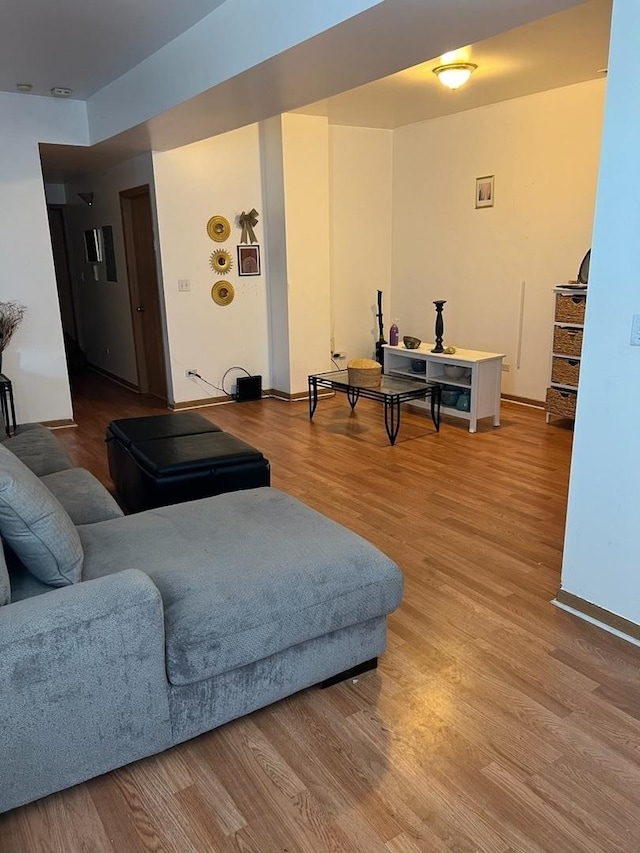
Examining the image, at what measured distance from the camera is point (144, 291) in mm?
6352

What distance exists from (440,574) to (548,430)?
8.87 ft

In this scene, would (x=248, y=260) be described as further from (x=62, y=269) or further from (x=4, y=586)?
(x=4, y=586)

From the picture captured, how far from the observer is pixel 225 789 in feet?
5.46

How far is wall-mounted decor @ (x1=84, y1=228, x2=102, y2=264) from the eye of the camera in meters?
7.04

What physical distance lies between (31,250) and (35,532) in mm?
4088

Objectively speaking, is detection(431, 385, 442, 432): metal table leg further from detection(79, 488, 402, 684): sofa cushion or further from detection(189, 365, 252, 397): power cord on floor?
detection(79, 488, 402, 684): sofa cushion

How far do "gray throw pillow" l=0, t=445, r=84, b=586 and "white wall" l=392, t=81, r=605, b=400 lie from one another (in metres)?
4.72

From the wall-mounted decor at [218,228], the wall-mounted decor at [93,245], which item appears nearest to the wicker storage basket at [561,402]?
the wall-mounted decor at [218,228]

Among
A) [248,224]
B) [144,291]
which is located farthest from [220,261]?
[144,291]

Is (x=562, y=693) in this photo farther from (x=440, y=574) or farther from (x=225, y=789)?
(x=225, y=789)

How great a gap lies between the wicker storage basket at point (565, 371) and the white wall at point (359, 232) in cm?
247

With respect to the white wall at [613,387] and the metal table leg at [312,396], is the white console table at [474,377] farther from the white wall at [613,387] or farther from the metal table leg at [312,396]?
the white wall at [613,387]

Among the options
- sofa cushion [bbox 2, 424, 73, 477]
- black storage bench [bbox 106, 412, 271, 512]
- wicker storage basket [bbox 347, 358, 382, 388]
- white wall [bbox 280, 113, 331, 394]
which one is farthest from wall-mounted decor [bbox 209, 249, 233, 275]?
sofa cushion [bbox 2, 424, 73, 477]

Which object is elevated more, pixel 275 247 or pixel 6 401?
pixel 275 247
